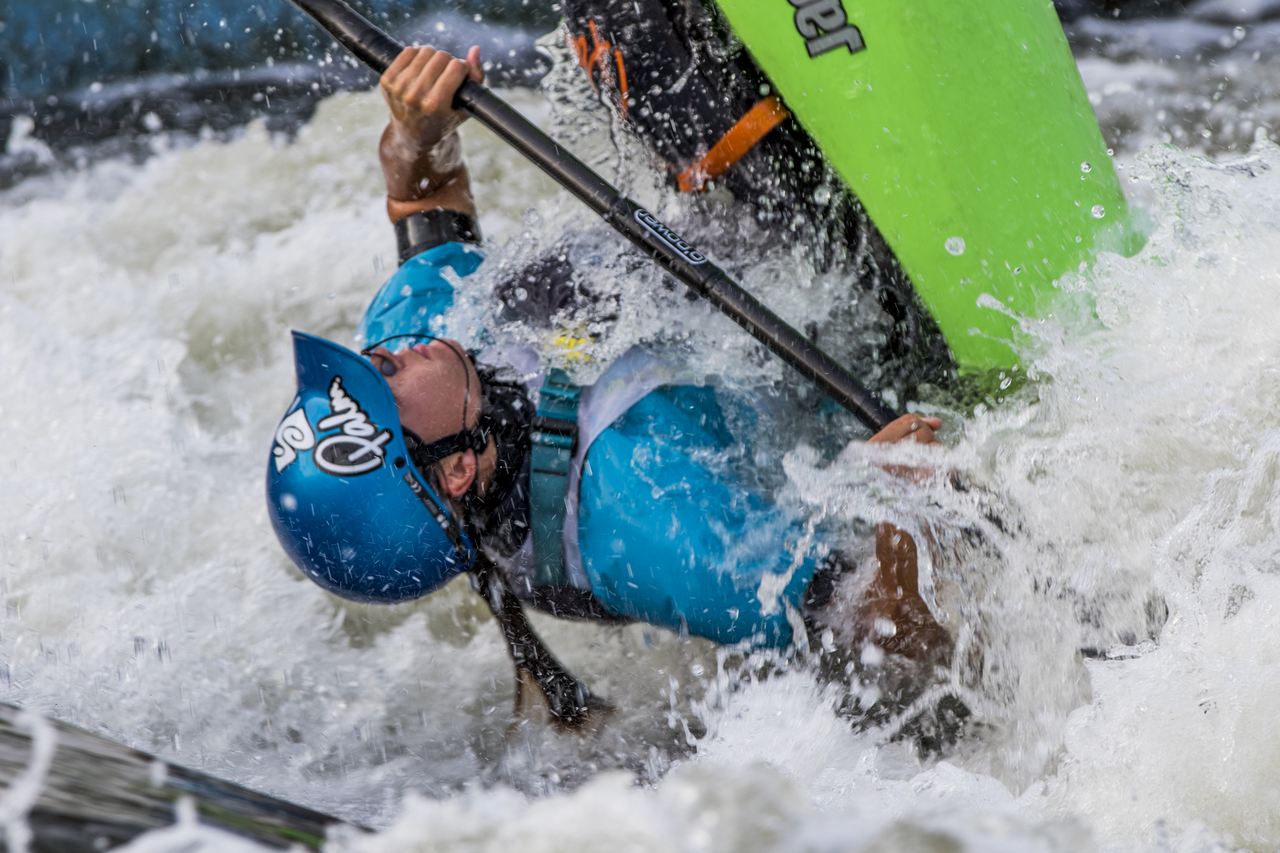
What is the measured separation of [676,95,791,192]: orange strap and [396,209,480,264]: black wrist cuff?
560 millimetres

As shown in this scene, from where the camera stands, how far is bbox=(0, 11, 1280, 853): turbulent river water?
146cm

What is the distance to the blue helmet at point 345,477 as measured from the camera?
1.84 metres

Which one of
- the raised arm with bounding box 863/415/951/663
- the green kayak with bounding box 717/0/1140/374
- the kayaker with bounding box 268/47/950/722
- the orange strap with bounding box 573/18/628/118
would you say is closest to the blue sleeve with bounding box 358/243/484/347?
the kayaker with bounding box 268/47/950/722

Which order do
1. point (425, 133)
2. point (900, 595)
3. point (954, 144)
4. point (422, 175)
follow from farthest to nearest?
point (422, 175), point (425, 133), point (954, 144), point (900, 595)

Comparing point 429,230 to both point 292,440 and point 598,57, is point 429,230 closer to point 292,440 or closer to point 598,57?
point 598,57

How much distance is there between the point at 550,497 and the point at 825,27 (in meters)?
0.87

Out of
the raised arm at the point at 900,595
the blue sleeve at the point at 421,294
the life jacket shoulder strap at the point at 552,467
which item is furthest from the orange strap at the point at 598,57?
the raised arm at the point at 900,595

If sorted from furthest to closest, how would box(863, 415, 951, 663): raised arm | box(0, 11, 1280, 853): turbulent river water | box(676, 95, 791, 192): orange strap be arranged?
box(676, 95, 791, 192): orange strap → box(863, 415, 951, 663): raised arm → box(0, 11, 1280, 853): turbulent river water

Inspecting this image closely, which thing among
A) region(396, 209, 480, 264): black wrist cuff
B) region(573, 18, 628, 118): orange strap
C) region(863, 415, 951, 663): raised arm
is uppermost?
region(573, 18, 628, 118): orange strap

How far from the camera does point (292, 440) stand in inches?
73.4

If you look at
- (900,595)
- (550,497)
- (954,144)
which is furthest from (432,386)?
(954,144)

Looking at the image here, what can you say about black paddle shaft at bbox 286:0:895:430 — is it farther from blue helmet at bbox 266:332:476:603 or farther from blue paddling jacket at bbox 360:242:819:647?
blue helmet at bbox 266:332:476:603

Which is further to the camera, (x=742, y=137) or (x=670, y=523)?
(x=742, y=137)

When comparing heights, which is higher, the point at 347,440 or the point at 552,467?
the point at 347,440
